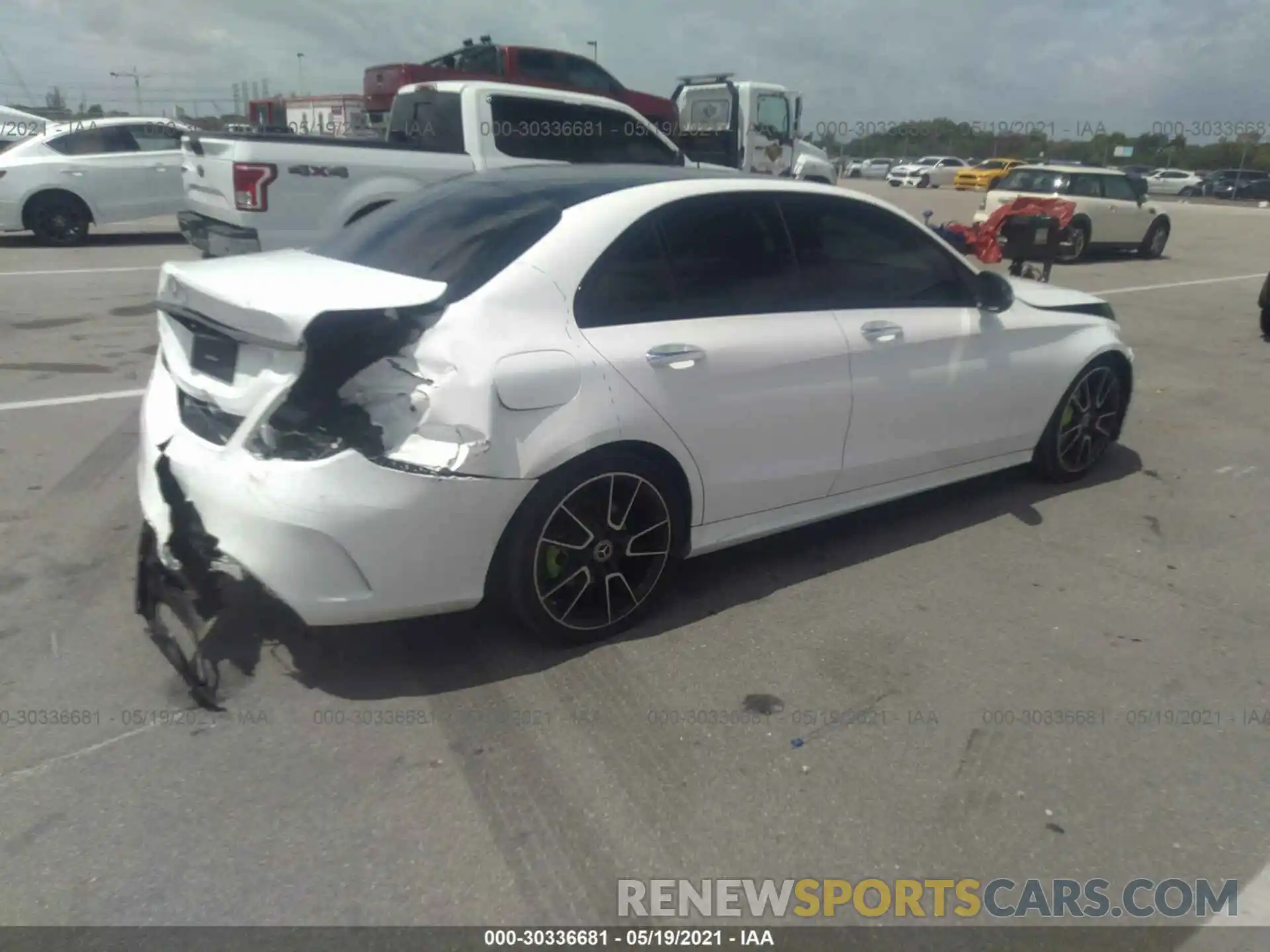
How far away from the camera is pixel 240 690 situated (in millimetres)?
3232

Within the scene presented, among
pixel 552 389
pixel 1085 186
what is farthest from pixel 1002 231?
pixel 552 389

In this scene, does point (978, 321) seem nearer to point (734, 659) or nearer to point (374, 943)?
point (734, 659)

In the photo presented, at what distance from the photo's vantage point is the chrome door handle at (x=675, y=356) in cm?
347

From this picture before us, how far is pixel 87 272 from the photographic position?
1139cm

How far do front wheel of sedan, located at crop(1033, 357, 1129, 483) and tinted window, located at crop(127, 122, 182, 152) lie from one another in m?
12.8

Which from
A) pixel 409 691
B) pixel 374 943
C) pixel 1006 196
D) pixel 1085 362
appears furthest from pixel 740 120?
pixel 374 943

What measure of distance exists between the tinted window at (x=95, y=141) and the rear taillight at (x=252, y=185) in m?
6.03

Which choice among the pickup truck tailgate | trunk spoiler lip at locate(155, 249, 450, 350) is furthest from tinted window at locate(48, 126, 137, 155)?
trunk spoiler lip at locate(155, 249, 450, 350)

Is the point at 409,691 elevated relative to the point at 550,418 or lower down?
lower down

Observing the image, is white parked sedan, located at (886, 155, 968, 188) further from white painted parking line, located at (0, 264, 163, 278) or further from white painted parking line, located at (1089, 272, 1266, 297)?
white painted parking line, located at (0, 264, 163, 278)

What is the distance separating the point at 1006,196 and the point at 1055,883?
51.1 ft

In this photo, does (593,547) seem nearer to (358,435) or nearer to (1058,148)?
(358,435)

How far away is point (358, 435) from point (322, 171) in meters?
6.96

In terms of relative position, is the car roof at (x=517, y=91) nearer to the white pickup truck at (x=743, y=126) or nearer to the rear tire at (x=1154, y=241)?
the white pickup truck at (x=743, y=126)
